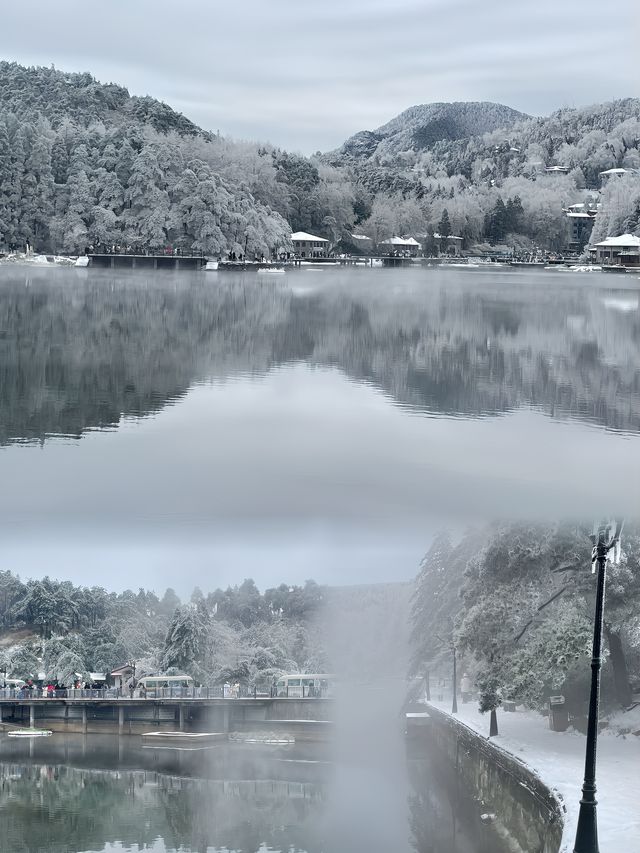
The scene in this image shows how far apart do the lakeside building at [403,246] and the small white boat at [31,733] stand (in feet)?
110

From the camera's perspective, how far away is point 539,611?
7895 mm

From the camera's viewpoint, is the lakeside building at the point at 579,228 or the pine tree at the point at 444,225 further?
the lakeside building at the point at 579,228

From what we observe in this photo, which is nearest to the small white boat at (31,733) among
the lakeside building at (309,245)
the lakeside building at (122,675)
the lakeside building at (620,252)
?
the lakeside building at (122,675)

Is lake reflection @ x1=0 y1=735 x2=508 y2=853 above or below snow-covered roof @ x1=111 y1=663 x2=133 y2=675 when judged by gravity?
above

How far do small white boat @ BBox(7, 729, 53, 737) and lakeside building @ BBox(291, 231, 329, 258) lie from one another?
24.2 meters

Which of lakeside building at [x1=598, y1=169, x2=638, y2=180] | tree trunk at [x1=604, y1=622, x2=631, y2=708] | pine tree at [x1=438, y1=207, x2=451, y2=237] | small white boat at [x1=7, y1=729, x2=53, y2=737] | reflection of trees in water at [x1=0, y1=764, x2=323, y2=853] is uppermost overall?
lakeside building at [x1=598, y1=169, x2=638, y2=180]

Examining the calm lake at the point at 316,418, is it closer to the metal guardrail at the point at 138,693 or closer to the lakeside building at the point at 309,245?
the metal guardrail at the point at 138,693

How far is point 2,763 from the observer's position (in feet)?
48.2

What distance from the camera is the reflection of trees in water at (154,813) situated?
884 cm

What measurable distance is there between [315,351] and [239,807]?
12.0 ft

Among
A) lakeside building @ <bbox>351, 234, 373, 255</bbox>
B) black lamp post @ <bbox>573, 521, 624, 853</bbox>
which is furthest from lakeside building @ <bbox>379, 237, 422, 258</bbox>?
black lamp post @ <bbox>573, 521, 624, 853</bbox>

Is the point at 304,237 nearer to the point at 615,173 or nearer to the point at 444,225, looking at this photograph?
the point at 444,225

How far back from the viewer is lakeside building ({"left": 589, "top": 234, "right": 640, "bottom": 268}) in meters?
45.7

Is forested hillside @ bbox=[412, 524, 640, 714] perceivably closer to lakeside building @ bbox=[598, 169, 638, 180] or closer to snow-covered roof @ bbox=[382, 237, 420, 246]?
snow-covered roof @ bbox=[382, 237, 420, 246]
